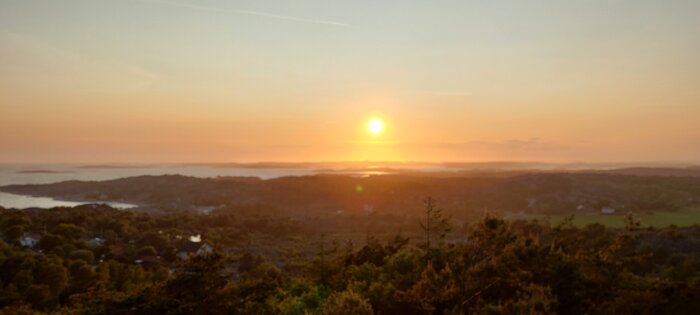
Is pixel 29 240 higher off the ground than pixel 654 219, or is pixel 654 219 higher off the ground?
pixel 29 240

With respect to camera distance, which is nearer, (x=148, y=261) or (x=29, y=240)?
(x=29, y=240)

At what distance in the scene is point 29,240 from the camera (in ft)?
134

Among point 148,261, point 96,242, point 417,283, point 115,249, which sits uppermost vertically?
point 417,283

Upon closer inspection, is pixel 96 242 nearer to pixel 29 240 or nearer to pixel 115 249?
pixel 115 249

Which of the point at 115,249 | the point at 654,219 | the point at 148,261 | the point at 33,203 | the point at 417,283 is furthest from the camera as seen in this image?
the point at 33,203

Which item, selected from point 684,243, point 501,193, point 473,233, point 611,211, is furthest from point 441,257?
point 501,193

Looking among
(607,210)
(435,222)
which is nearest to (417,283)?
(435,222)

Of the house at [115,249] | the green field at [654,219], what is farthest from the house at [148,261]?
the green field at [654,219]

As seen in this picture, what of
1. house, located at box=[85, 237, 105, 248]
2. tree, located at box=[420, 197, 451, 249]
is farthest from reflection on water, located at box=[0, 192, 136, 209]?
tree, located at box=[420, 197, 451, 249]

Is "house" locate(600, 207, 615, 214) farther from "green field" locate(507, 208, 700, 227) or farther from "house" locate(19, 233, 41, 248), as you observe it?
"house" locate(19, 233, 41, 248)

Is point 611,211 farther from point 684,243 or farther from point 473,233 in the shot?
point 473,233

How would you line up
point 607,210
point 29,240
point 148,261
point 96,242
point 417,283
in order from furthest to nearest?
1. point 607,210
2. point 96,242
3. point 148,261
4. point 29,240
5. point 417,283

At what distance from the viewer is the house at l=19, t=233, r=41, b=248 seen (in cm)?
4003

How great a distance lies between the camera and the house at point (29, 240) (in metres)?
40.0
